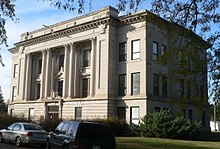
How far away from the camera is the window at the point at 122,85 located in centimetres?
4297

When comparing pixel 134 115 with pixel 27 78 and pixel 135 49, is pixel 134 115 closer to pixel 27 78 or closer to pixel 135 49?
pixel 135 49

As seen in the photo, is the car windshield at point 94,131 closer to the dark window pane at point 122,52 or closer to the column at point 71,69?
the dark window pane at point 122,52

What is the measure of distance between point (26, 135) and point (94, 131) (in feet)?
30.0

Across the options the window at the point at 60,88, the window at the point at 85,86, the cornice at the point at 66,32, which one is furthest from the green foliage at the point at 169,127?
the window at the point at 60,88

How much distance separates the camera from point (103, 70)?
43.5 meters

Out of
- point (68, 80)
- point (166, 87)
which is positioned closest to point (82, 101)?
point (68, 80)

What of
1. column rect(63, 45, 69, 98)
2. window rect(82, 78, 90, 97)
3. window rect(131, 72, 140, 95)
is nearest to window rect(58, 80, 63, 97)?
column rect(63, 45, 69, 98)

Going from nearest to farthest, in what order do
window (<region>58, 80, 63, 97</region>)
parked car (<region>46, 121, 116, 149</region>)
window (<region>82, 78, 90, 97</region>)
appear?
parked car (<region>46, 121, 116, 149</region>)
window (<region>82, 78, 90, 97</region>)
window (<region>58, 80, 63, 97</region>)

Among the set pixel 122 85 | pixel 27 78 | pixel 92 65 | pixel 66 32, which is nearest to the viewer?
pixel 122 85

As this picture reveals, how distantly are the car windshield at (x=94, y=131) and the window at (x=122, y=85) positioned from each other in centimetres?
2852

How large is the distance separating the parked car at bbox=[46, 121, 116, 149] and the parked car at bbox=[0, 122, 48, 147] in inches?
289

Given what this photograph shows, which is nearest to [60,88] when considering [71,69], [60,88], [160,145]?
[60,88]

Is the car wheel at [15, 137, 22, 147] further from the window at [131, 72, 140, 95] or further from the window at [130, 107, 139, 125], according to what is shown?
the window at [131, 72, 140, 95]

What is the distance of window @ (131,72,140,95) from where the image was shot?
4172cm
